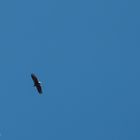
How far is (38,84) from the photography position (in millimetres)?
24125

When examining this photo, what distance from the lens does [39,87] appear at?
24.2 metres

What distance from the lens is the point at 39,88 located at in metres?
24.1

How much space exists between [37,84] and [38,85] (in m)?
0.10

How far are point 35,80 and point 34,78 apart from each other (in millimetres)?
166

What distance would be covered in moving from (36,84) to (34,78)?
428 mm

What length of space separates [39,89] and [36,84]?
37 cm

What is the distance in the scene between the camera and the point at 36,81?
24016 mm

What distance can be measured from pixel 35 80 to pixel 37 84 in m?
0.29

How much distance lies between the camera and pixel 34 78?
78.4 feet

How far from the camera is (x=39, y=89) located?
2400cm

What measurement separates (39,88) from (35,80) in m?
0.57

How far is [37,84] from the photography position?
24094 mm

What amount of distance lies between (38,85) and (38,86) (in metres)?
0.08

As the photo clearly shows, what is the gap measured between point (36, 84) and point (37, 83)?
0.10 meters
